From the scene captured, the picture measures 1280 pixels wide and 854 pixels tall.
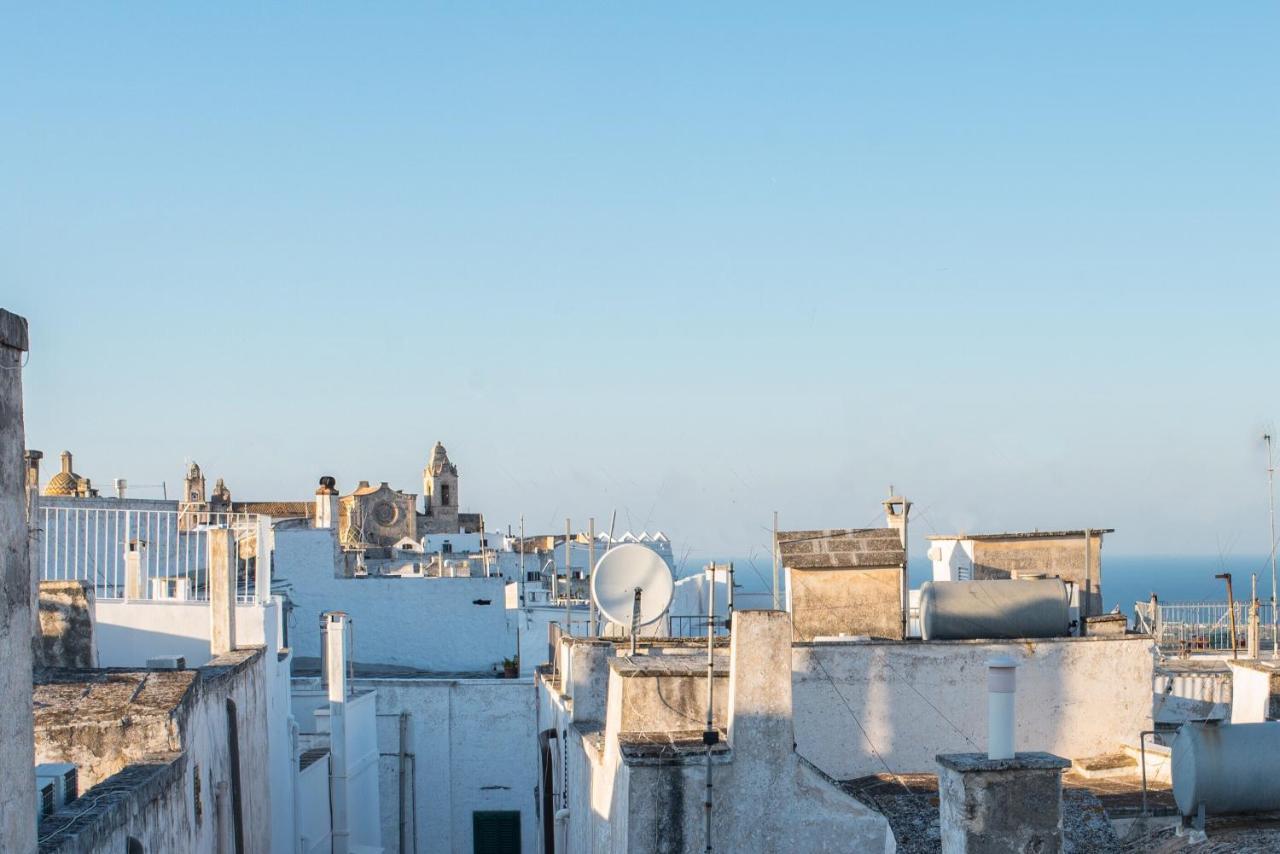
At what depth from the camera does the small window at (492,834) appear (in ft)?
99.6

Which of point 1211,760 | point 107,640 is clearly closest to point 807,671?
point 1211,760

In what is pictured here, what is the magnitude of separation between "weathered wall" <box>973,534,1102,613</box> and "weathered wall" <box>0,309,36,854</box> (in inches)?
623

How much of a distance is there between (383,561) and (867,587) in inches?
1720

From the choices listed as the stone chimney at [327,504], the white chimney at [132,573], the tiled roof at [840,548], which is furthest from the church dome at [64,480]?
the tiled roof at [840,548]

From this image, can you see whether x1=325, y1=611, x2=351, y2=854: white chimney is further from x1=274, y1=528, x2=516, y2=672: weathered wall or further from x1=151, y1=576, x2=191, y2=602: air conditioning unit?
x1=274, y1=528, x2=516, y2=672: weathered wall

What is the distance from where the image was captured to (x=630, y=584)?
15758 millimetres

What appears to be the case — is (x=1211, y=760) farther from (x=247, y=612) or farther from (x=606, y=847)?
(x=247, y=612)

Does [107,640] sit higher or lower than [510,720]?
higher

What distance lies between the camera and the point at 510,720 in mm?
30234

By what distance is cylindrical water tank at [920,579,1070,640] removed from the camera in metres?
16.4

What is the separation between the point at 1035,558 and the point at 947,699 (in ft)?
19.8

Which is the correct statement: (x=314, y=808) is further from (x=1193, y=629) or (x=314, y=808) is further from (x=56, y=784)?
(x=1193, y=629)

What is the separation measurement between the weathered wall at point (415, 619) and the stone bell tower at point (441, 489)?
55447 millimetres

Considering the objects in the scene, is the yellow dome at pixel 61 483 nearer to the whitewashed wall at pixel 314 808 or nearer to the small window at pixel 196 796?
the whitewashed wall at pixel 314 808
